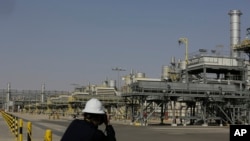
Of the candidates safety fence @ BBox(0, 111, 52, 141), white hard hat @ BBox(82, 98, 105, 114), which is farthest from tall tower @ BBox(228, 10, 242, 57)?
white hard hat @ BBox(82, 98, 105, 114)

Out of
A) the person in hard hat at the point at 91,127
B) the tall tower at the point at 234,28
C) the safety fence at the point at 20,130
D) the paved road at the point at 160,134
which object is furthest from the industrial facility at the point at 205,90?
the person in hard hat at the point at 91,127

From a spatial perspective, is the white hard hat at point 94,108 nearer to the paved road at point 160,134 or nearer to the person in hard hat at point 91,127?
the person in hard hat at point 91,127

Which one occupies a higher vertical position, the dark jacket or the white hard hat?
the white hard hat

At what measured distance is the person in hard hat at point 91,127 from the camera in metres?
4.64

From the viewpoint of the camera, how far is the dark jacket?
4.63 m

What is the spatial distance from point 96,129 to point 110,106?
4122 inches

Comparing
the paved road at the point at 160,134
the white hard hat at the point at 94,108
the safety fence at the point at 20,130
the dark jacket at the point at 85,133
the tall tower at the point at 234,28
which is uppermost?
the tall tower at the point at 234,28

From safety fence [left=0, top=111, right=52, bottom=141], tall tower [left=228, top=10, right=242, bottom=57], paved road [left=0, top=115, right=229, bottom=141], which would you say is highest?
tall tower [left=228, top=10, right=242, bottom=57]

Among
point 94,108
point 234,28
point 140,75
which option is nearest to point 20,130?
point 94,108

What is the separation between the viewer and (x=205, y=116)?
57875 millimetres

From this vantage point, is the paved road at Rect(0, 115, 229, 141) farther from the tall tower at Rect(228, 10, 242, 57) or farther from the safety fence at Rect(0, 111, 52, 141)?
the tall tower at Rect(228, 10, 242, 57)

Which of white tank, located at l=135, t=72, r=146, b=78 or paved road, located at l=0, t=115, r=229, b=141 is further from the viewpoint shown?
white tank, located at l=135, t=72, r=146, b=78

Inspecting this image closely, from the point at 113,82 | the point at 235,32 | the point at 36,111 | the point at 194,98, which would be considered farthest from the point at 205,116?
the point at 36,111

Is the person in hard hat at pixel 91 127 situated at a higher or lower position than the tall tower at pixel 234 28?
lower
